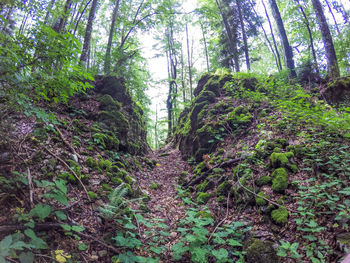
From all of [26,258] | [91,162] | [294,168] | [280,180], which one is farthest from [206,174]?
[26,258]

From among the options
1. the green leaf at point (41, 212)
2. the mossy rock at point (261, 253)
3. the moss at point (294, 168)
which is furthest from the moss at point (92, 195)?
the moss at point (294, 168)

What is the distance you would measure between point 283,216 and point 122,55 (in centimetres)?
877

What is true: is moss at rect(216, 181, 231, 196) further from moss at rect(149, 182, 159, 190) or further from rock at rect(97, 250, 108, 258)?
rock at rect(97, 250, 108, 258)

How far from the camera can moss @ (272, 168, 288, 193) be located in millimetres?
3422

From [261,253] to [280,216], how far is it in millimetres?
774

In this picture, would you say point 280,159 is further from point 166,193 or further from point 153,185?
point 153,185

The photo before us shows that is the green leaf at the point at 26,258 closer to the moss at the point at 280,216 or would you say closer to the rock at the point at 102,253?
the rock at the point at 102,253

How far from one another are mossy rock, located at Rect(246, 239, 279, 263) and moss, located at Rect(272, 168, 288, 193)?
47.4 inches

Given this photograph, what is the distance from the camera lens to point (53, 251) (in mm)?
2084

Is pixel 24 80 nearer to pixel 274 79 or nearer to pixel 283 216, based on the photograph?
pixel 283 216

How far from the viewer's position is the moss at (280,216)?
2.81 meters

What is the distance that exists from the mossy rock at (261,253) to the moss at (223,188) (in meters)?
1.77

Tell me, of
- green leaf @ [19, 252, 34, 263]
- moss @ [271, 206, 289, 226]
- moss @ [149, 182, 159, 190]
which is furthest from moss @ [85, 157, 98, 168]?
moss @ [271, 206, 289, 226]

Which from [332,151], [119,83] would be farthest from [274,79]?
[119,83]
